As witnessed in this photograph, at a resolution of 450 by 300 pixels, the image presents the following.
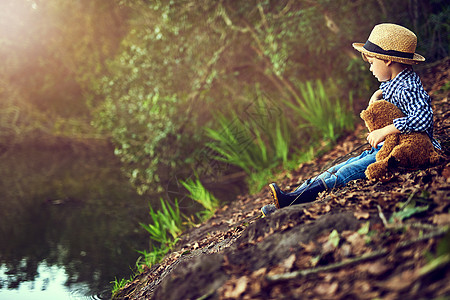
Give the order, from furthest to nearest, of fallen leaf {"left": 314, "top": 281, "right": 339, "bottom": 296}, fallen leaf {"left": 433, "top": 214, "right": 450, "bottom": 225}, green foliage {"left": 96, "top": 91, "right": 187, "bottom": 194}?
green foliage {"left": 96, "top": 91, "right": 187, "bottom": 194} → fallen leaf {"left": 433, "top": 214, "right": 450, "bottom": 225} → fallen leaf {"left": 314, "top": 281, "right": 339, "bottom": 296}

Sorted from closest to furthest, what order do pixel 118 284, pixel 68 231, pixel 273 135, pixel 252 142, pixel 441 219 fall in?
pixel 441 219 < pixel 118 284 < pixel 252 142 < pixel 273 135 < pixel 68 231

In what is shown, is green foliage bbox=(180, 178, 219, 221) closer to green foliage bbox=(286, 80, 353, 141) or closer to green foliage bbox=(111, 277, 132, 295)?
green foliage bbox=(111, 277, 132, 295)

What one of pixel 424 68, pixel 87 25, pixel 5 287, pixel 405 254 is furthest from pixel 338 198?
pixel 87 25

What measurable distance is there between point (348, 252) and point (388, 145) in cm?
122

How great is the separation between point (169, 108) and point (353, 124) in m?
3.31

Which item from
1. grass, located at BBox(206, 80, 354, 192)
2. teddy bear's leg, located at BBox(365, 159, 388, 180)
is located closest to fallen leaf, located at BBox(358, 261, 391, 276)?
teddy bear's leg, located at BBox(365, 159, 388, 180)

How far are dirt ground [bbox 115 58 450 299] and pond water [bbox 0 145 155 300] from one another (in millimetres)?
2757

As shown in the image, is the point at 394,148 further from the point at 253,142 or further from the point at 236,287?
the point at 253,142

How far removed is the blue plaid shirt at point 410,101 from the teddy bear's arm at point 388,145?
0.08 metres

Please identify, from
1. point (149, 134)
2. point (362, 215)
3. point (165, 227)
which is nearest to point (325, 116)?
point (165, 227)

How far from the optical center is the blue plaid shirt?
3.01m

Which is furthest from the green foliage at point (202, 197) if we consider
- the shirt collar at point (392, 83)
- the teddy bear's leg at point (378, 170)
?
the shirt collar at point (392, 83)

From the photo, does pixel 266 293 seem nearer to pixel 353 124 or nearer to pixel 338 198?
pixel 338 198

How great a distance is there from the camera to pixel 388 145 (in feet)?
10.2
